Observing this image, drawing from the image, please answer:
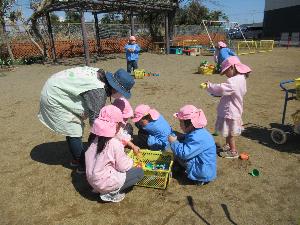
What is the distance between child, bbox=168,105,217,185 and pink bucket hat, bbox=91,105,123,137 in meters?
0.91

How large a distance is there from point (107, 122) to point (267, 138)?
3.24 m

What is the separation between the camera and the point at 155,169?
3924 millimetres

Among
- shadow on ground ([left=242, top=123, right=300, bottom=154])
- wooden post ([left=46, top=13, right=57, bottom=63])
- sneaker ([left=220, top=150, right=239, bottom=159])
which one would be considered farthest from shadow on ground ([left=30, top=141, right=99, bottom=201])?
wooden post ([left=46, top=13, right=57, bottom=63])

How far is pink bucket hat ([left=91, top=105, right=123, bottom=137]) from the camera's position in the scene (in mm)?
3084

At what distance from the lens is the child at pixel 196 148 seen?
11.8 feet

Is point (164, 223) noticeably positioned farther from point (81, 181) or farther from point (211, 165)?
point (81, 181)

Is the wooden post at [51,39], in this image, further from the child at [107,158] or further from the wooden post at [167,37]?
the child at [107,158]

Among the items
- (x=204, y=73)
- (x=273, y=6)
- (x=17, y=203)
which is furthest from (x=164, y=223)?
(x=273, y=6)

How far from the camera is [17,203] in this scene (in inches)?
142

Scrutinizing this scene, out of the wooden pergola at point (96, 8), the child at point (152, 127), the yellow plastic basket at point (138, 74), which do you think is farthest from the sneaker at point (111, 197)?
the wooden pergola at point (96, 8)

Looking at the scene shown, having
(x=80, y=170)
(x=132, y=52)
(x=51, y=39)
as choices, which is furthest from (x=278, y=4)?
(x=80, y=170)

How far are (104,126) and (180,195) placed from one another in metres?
1.31

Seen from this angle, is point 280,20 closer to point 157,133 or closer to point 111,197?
point 157,133

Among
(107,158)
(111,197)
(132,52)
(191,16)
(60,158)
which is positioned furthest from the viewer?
(191,16)
